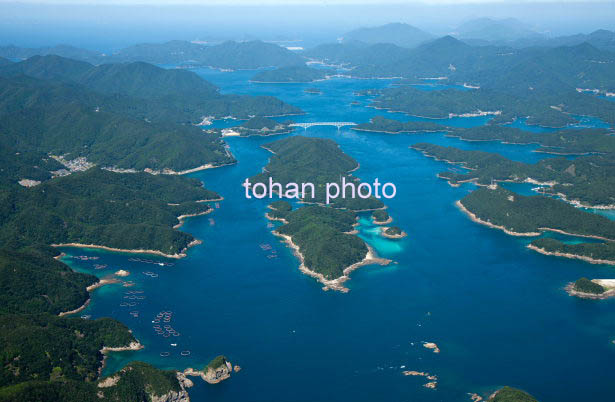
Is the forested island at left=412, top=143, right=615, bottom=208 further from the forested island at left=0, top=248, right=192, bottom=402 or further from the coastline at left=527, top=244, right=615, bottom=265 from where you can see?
the forested island at left=0, top=248, right=192, bottom=402

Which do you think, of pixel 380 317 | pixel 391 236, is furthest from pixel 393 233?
pixel 380 317

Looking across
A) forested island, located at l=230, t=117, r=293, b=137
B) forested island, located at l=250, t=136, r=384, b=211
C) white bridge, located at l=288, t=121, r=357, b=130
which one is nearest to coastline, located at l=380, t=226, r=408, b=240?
forested island, located at l=250, t=136, r=384, b=211

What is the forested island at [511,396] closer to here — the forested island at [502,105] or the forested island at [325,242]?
the forested island at [325,242]

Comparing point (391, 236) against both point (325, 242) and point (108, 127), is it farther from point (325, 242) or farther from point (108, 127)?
point (108, 127)

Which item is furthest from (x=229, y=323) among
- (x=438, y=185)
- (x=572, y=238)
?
(x=438, y=185)

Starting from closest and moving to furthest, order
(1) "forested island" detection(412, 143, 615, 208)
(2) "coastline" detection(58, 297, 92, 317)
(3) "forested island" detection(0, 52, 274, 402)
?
(3) "forested island" detection(0, 52, 274, 402) → (2) "coastline" detection(58, 297, 92, 317) → (1) "forested island" detection(412, 143, 615, 208)
